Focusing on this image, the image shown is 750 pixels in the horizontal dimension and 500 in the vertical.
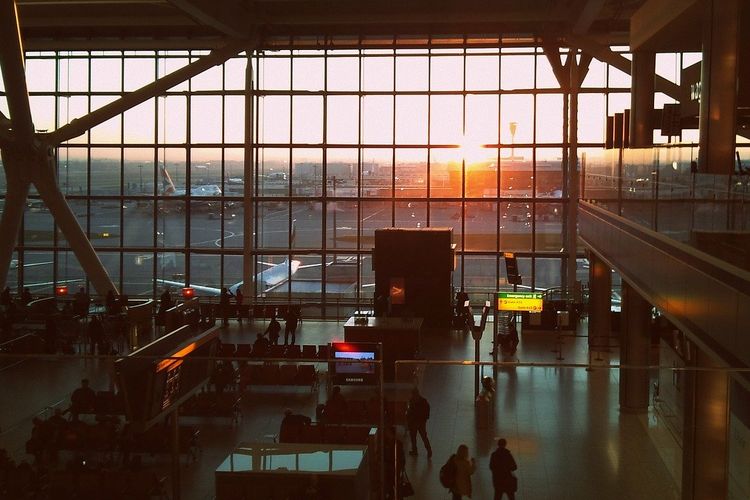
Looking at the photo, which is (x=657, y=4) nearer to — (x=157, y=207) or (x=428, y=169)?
(x=428, y=169)

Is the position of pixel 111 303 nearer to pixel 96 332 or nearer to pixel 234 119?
pixel 96 332

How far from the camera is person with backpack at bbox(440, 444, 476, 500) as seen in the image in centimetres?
995

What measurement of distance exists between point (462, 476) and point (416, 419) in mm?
1891

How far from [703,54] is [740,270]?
18.9 feet

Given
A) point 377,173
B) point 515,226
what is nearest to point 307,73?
point 377,173

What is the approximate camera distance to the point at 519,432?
11711mm

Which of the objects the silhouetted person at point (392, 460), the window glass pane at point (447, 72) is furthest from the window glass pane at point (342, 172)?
the silhouetted person at point (392, 460)

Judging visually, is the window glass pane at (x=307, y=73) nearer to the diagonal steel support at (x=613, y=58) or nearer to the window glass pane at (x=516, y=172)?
the window glass pane at (x=516, y=172)

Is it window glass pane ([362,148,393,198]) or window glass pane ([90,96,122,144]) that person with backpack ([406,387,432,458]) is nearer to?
window glass pane ([362,148,393,198])

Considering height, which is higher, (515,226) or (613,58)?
(613,58)

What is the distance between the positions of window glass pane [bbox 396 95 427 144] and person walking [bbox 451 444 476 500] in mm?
22723

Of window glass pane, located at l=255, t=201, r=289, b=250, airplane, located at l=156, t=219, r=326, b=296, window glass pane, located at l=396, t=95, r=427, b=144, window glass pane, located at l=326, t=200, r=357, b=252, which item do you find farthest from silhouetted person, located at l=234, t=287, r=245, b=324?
window glass pane, located at l=396, t=95, r=427, b=144

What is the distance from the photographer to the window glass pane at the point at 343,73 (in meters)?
32.4

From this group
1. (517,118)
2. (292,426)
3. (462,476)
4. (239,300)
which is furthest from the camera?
(517,118)
